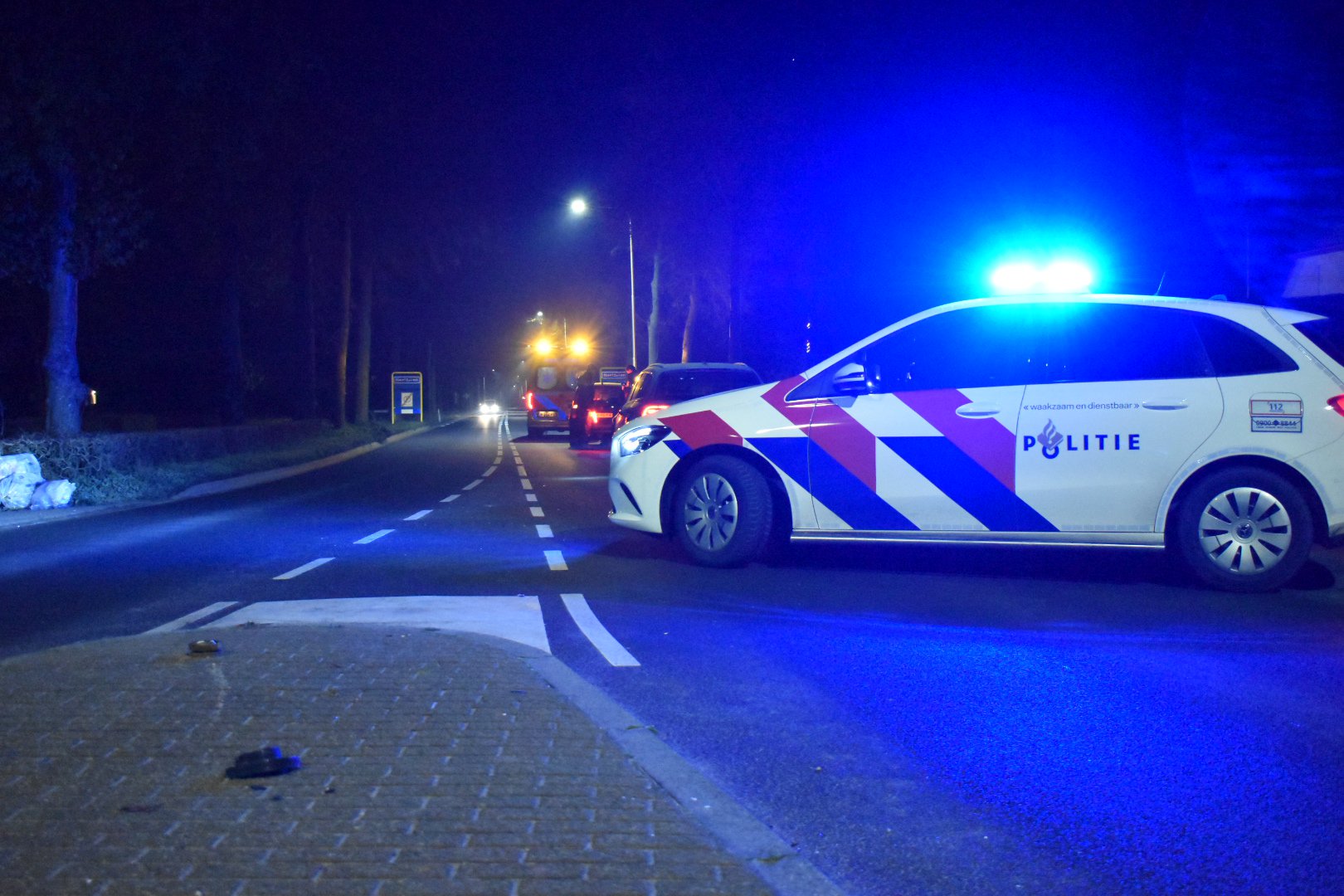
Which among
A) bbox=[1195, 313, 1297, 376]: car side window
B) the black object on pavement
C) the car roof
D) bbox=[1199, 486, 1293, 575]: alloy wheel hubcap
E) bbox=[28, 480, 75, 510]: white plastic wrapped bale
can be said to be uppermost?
the car roof

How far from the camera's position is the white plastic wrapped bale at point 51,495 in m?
16.9

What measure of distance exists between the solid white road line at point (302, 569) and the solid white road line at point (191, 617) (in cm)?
117

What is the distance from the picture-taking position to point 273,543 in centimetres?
1198

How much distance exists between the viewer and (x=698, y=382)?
58.7 ft

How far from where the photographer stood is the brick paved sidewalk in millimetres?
3264

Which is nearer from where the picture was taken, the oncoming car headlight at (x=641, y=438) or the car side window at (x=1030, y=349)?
the car side window at (x=1030, y=349)

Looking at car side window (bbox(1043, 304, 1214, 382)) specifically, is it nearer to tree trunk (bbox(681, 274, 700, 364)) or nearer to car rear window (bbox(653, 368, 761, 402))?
car rear window (bbox(653, 368, 761, 402))

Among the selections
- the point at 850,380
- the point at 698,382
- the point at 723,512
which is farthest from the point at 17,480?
the point at 850,380

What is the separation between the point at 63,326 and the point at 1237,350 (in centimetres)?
1945

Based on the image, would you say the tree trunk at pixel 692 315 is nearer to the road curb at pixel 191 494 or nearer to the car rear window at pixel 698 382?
the road curb at pixel 191 494

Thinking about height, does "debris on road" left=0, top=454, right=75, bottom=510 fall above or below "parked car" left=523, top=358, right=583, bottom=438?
below

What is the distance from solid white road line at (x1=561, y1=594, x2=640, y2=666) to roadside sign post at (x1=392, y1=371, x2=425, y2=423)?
5231 centimetres

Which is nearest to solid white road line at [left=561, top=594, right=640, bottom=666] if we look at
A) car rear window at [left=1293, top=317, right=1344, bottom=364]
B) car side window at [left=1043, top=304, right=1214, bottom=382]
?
car side window at [left=1043, top=304, right=1214, bottom=382]

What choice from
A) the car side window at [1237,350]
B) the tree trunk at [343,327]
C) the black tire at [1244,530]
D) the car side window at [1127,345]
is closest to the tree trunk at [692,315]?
the tree trunk at [343,327]
